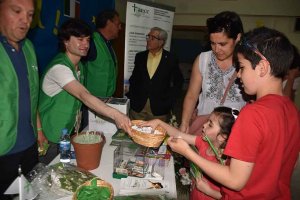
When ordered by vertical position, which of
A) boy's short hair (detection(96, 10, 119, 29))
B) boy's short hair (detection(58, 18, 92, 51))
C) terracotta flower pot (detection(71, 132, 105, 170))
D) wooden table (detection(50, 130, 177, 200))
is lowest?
wooden table (detection(50, 130, 177, 200))

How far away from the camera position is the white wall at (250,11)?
5484 millimetres

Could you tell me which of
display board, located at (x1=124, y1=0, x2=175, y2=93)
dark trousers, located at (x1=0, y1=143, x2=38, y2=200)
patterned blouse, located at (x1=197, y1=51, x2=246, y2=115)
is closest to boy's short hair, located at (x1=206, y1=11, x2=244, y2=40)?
patterned blouse, located at (x1=197, y1=51, x2=246, y2=115)

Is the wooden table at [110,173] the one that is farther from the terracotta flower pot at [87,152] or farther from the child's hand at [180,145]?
the child's hand at [180,145]

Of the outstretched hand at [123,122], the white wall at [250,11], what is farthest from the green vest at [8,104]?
the white wall at [250,11]

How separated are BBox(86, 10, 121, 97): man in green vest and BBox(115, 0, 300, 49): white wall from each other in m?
2.27

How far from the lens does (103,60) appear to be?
3076mm

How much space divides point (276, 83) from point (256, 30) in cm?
23

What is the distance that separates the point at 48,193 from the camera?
1207mm

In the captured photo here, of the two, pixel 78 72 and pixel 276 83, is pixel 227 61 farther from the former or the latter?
pixel 78 72

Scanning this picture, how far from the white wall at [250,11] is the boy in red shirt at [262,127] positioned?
476cm

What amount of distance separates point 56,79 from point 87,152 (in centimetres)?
64

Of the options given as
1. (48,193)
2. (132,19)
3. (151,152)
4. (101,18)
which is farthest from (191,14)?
(48,193)

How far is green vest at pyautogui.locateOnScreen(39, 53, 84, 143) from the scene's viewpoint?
1.81 m

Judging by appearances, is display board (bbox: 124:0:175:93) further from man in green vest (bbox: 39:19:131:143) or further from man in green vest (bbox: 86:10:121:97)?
man in green vest (bbox: 39:19:131:143)
